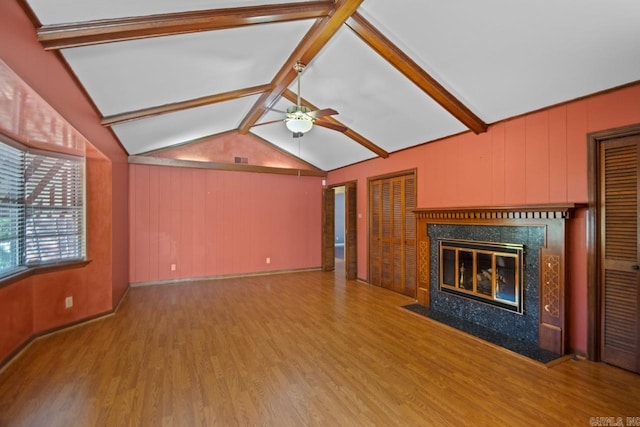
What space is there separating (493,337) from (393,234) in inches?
95.6

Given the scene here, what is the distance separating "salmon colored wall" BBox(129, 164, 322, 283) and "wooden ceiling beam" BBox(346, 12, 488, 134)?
13.4 ft

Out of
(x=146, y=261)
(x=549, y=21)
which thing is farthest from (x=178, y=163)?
(x=549, y=21)

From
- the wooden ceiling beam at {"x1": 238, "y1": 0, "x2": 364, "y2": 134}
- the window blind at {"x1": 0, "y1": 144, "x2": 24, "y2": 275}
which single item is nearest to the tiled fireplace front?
the wooden ceiling beam at {"x1": 238, "y1": 0, "x2": 364, "y2": 134}

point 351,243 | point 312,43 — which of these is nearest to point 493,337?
point 351,243

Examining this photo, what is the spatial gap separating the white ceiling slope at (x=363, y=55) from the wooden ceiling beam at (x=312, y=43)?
0.01 metres

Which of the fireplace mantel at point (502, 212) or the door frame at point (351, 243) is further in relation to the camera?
the door frame at point (351, 243)

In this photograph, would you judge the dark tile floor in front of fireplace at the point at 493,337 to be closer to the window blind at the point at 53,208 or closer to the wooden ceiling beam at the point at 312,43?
the wooden ceiling beam at the point at 312,43

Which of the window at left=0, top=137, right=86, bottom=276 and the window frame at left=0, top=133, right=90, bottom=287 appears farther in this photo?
the window frame at left=0, top=133, right=90, bottom=287

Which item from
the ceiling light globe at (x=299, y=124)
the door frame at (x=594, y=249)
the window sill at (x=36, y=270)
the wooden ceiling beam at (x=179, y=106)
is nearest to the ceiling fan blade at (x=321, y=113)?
the ceiling light globe at (x=299, y=124)

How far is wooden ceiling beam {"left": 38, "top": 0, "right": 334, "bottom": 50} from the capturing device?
6.34ft

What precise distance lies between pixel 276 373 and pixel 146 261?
4253 millimetres

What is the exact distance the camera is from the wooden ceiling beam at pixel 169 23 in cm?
193

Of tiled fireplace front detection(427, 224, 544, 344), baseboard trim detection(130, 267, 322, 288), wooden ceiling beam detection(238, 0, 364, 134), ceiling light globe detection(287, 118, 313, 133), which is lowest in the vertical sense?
baseboard trim detection(130, 267, 322, 288)

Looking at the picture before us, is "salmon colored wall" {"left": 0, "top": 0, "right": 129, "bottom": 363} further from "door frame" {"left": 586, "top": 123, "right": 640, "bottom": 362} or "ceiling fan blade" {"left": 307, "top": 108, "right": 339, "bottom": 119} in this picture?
"door frame" {"left": 586, "top": 123, "right": 640, "bottom": 362}
